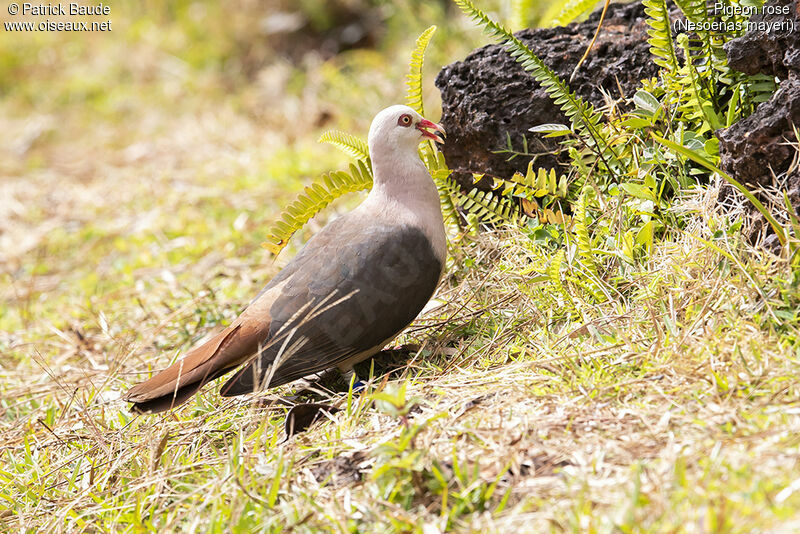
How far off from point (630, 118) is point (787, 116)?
65 cm

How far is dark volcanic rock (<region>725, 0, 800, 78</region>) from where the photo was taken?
2525 millimetres

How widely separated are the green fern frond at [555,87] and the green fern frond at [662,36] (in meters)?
0.32

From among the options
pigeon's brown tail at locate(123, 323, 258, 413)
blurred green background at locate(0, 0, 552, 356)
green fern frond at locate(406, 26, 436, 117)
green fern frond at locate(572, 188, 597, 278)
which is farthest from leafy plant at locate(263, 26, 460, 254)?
blurred green background at locate(0, 0, 552, 356)

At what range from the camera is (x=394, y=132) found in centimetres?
306

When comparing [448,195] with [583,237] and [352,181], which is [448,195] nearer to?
[352,181]

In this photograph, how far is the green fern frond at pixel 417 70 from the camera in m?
3.26

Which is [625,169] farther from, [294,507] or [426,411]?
[294,507]

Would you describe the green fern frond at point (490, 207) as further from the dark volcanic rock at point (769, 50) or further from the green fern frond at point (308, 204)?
the dark volcanic rock at point (769, 50)

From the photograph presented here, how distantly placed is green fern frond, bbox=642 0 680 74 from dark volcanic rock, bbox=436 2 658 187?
0.89ft

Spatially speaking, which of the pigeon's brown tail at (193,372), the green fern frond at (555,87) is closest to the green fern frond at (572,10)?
the green fern frond at (555,87)

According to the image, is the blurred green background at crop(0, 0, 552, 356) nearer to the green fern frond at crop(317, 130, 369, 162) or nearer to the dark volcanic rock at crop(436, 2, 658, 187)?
the dark volcanic rock at crop(436, 2, 658, 187)

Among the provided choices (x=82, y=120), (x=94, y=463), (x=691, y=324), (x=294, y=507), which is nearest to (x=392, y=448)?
(x=294, y=507)

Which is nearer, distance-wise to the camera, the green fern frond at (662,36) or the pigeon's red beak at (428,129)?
the green fern frond at (662,36)

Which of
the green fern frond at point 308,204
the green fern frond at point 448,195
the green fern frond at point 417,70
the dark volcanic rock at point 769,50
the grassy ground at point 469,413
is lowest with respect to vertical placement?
the grassy ground at point 469,413
